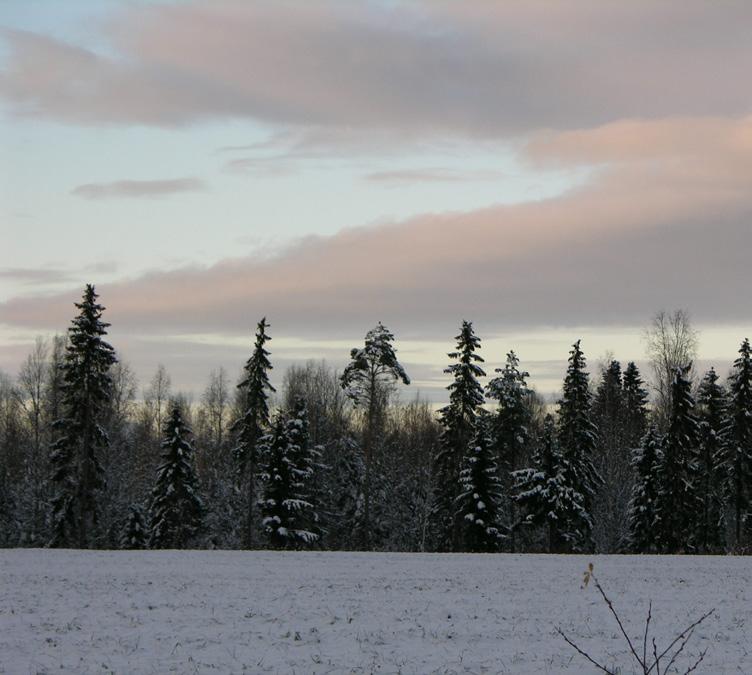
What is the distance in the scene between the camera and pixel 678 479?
51.9 meters

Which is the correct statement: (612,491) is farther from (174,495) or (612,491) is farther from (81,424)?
(81,424)

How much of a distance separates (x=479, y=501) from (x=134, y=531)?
22964mm

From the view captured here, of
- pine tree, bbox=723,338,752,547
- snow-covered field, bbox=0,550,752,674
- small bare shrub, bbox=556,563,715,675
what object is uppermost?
pine tree, bbox=723,338,752,547

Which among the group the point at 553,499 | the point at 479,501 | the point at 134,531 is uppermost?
the point at 553,499

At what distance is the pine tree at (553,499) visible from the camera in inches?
1939

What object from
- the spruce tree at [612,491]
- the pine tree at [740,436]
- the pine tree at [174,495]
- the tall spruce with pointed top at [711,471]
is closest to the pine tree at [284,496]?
the pine tree at [174,495]

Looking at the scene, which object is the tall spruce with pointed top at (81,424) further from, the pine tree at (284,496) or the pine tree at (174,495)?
the pine tree at (284,496)

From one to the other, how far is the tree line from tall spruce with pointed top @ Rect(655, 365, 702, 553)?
0.30 feet

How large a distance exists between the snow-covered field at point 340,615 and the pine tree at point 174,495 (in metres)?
20.8

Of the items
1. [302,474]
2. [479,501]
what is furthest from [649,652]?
[302,474]

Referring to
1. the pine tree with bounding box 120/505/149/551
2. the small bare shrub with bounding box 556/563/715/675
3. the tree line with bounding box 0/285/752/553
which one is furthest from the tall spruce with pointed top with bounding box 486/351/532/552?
the small bare shrub with bounding box 556/563/715/675

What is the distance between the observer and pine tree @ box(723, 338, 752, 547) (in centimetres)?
5509

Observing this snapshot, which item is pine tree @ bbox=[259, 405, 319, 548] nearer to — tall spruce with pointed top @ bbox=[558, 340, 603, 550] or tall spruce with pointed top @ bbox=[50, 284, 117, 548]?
tall spruce with pointed top @ bbox=[50, 284, 117, 548]

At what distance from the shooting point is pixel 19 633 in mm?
15539
